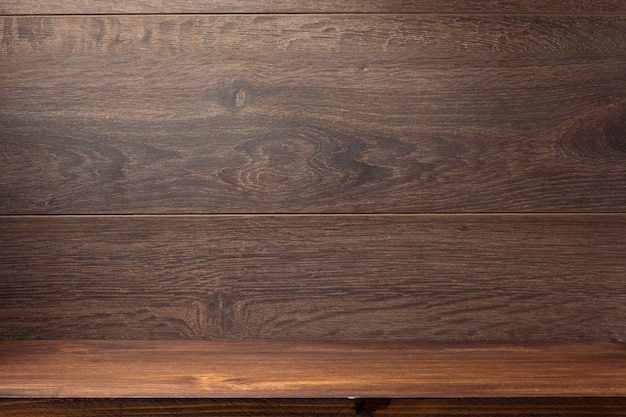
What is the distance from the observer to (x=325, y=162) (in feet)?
2.87

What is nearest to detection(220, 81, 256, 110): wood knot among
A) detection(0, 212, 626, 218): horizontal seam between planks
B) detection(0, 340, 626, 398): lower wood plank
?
detection(0, 212, 626, 218): horizontal seam between planks

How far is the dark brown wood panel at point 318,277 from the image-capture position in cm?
88

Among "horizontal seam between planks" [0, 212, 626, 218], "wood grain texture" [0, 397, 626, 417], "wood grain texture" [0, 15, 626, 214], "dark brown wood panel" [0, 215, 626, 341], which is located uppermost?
"wood grain texture" [0, 15, 626, 214]

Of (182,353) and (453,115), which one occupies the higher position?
(453,115)

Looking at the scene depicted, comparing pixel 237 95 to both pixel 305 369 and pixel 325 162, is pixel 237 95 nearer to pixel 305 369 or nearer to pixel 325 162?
pixel 325 162

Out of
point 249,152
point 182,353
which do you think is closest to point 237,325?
point 182,353

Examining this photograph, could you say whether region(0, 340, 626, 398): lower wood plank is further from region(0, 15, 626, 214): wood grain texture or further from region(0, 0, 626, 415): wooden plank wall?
region(0, 15, 626, 214): wood grain texture

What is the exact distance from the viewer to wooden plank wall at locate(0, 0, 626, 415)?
2.85 feet

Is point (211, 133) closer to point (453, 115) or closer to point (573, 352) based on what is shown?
point (453, 115)

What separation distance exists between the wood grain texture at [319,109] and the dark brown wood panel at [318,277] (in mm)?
30

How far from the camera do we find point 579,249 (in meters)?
0.88

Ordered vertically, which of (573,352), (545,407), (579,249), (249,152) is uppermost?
(249,152)

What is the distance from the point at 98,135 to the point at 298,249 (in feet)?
0.89

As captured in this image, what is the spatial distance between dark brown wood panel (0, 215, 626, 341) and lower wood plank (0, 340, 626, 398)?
0.03 m
